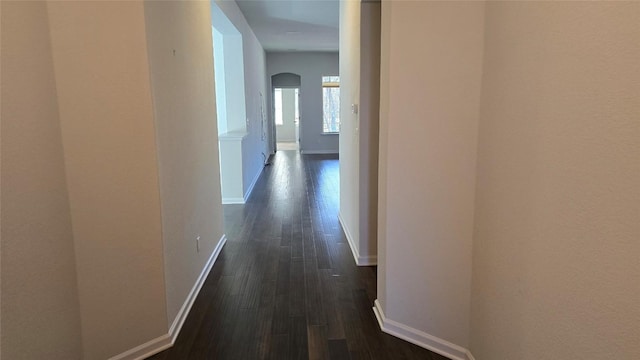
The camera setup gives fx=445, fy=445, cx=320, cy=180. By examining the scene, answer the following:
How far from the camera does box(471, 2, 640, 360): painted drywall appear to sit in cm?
121

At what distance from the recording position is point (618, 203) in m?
1.23

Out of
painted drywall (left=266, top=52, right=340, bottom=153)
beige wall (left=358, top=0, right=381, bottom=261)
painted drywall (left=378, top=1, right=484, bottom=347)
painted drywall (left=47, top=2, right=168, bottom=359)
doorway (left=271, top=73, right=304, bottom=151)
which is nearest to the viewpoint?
painted drywall (left=47, top=2, right=168, bottom=359)

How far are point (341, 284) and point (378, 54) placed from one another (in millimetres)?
1837

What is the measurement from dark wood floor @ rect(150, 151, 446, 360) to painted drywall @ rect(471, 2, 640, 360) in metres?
0.89

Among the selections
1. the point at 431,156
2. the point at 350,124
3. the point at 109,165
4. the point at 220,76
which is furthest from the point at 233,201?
the point at 431,156

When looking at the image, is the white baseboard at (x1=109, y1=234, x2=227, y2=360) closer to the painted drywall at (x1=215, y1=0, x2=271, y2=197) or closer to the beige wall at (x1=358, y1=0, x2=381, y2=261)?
the beige wall at (x1=358, y1=0, x2=381, y2=261)

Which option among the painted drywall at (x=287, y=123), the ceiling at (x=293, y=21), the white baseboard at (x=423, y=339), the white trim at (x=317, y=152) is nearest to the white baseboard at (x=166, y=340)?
the white baseboard at (x=423, y=339)

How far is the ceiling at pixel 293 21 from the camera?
21.1 ft

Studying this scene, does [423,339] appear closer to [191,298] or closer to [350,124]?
[191,298]

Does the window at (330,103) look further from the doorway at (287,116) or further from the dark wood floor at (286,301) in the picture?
the dark wood floor at (286,301)

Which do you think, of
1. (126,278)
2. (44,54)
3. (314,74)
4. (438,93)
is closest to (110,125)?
(44,54)

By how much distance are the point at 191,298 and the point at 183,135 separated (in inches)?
44.5

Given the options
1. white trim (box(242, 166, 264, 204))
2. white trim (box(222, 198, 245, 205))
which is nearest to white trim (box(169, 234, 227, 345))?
Result: white trim (box(222, 198, 245, 205))

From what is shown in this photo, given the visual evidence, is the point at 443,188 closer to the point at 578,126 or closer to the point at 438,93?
the point at 438,93
